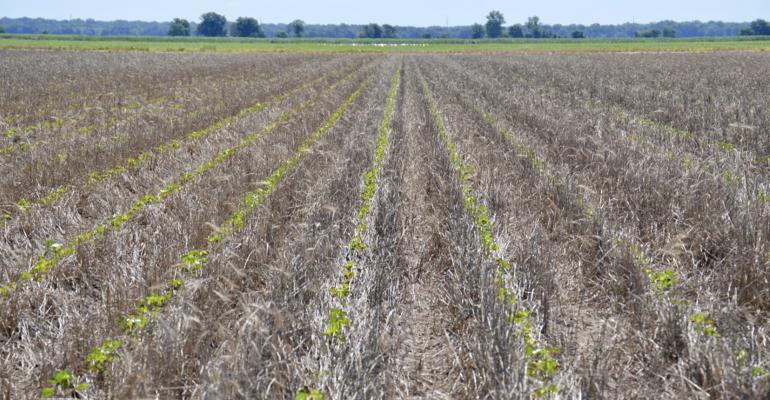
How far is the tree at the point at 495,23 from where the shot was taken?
18000 cm

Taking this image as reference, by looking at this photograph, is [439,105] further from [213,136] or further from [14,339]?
[14,339]

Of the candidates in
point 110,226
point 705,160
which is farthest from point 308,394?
point 705,160

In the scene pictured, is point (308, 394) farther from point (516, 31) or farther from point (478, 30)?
point (478, 30)

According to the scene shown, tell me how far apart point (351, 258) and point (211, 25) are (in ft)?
626

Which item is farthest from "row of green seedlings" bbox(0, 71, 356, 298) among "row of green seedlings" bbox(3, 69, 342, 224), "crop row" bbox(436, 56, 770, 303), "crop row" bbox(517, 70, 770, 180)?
"crop row" bbox(517, 70, 770, 180)

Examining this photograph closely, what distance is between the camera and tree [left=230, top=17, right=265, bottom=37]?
559 ft

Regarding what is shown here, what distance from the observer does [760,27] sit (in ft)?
525

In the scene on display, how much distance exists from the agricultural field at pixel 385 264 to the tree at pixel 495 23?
178909 mm

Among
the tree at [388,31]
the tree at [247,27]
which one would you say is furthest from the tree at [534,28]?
the tree at [247,27]

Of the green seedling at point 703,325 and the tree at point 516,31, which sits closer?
the green seedling at point 703,325

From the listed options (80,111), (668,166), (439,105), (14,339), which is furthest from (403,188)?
(80,111)

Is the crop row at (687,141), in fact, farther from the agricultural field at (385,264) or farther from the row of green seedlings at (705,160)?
the agricultural field at (385,264)

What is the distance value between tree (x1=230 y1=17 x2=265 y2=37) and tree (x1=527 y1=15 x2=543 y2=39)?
82.2 metres

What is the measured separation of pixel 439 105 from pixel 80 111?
9.10 m
